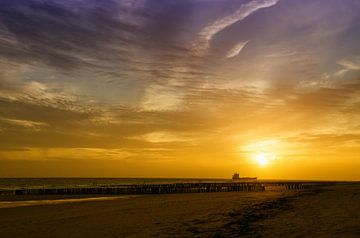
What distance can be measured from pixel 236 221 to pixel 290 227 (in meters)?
3.42

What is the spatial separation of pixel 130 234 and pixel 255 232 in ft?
18.8

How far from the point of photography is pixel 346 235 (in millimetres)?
13352

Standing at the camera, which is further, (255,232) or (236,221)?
(236,221)

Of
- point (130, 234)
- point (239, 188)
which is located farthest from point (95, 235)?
point (239, 188)

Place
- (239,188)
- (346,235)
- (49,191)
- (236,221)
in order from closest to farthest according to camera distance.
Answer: (346,235) → (236,221) → (49,191) → (239,188)

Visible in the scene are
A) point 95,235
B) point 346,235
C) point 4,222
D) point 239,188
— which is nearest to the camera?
point 346,235

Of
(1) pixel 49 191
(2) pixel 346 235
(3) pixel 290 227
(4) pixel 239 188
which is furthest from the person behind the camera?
(4) pixel 239 188

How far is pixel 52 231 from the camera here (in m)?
19.5

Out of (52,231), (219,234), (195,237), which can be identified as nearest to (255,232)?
(219,234)

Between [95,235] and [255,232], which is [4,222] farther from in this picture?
[255,232]

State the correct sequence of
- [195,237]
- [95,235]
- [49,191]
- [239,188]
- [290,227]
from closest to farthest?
[195,237]
[290,227]
[95,235]
[49,191]
[239,188]

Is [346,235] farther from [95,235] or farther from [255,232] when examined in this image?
[95,235]

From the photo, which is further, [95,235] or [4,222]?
[4,222]

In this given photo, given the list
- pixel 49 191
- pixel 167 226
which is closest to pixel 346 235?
pixel 167 226
